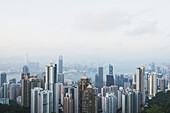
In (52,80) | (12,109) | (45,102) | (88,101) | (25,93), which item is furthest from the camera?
(25,93)

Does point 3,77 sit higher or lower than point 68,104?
higher

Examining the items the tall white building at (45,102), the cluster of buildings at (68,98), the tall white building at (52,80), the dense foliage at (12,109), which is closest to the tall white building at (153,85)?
the cluster of buildings at (68,98)

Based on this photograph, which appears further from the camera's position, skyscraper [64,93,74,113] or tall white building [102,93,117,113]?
tall white building [102,93,117,113]

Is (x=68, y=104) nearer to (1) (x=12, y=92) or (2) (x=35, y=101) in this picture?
(2) (x=35, y=101)

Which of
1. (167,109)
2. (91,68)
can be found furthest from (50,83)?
(91,68)

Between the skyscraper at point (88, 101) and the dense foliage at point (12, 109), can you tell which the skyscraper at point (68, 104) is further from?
the dense foliage at point (12, 109)

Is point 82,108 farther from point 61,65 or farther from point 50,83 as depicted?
point 61,65

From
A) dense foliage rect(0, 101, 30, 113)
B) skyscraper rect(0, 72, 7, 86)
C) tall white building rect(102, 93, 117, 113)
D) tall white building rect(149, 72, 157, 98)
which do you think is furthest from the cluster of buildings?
tall white building rect(149, 72, 157, 98)

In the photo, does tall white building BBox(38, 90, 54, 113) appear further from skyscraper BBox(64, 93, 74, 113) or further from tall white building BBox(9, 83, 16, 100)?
tall white building BBox(9, 83, 16, 100)

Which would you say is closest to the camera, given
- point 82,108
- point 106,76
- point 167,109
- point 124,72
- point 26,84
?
point 82,108

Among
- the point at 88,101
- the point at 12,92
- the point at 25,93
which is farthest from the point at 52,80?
the point at 12,92

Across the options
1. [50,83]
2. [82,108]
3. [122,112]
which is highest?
[50,83]
